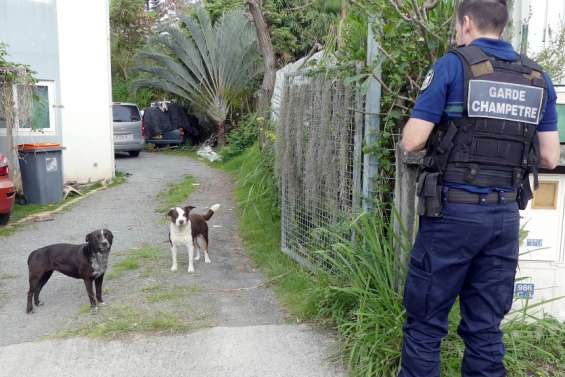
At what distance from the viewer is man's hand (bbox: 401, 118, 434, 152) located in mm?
2748

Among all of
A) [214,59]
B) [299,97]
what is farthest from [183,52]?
[299,97]

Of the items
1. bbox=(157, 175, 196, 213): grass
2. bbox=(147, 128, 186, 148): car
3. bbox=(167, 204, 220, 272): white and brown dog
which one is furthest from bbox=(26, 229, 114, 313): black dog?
bbox=(147, 128, 186, 148): car

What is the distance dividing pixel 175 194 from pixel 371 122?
6681mm

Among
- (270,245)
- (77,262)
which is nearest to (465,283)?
(77,262)

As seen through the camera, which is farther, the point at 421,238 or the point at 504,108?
the point at 421,238

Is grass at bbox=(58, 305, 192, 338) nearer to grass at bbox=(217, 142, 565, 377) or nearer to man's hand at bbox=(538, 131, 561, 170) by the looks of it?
grass at bbox=(217, 142, 565, 377)

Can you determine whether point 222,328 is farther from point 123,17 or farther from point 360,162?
point 123,17

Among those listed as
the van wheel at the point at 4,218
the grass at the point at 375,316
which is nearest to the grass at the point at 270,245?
the grass at the point at 375,316

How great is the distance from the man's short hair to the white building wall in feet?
33.9

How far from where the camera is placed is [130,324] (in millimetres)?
4293

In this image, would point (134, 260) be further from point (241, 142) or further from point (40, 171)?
point (241, 142)

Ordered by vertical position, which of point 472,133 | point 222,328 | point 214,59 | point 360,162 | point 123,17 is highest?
point 123,17

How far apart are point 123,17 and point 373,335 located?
2608 centimetres

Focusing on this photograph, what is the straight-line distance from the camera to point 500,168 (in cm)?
274
